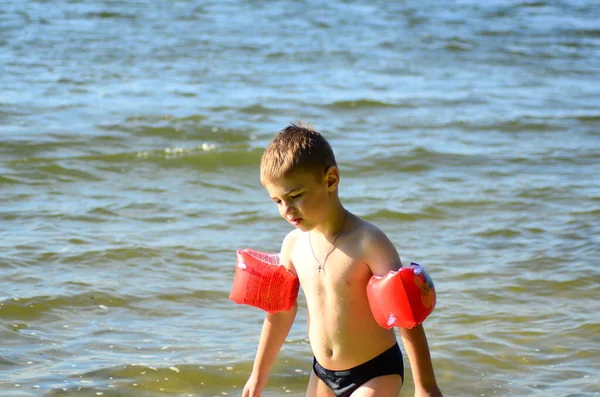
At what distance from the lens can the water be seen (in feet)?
15.5

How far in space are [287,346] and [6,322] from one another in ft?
4.83

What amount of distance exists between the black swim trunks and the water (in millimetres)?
1012

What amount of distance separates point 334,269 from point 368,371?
0.36 m

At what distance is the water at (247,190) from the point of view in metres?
4.73

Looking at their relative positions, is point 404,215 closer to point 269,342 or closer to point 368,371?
point 269,342

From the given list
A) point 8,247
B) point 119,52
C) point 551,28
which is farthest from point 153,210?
point 551,28

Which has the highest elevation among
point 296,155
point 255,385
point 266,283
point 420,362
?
point 296,155

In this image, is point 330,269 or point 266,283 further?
point 266,283

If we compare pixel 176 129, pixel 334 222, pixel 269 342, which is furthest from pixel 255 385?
pixel 176 129

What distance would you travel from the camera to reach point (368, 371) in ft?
10.7

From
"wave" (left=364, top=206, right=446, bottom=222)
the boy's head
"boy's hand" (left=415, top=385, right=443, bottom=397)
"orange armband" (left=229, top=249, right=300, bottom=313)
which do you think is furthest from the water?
the boy's head

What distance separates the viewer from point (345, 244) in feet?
10.5

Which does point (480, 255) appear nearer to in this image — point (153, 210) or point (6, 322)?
point (153, 210)

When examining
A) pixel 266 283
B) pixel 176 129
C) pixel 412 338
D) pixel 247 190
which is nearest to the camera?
pixel 412 338
